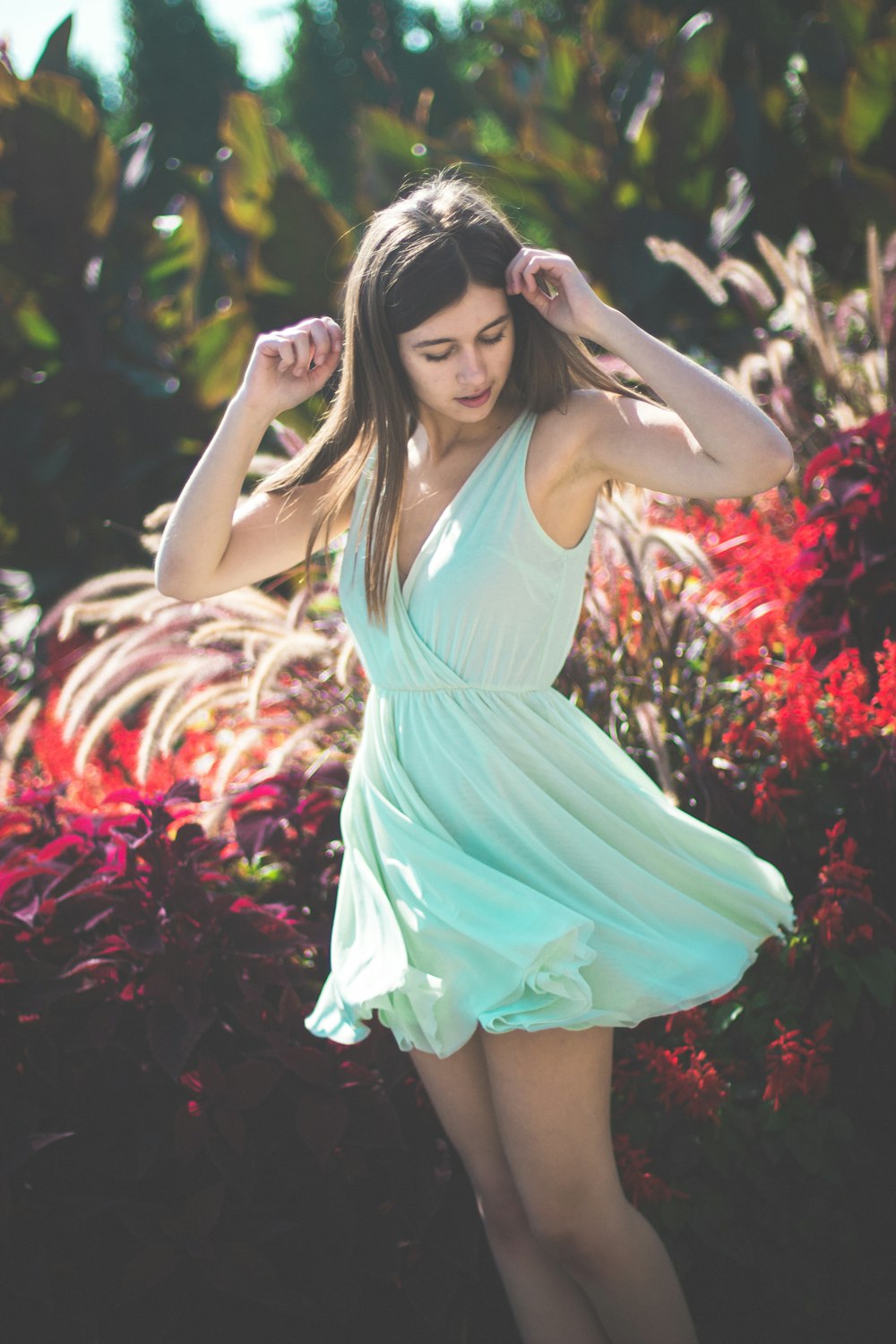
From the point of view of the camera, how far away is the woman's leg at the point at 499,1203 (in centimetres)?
179

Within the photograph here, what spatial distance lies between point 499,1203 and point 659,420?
4.32 ft

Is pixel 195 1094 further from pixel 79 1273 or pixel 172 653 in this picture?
pixel 172 653

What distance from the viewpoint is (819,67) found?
561cm

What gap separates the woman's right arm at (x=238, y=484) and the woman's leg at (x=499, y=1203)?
3.09 feet

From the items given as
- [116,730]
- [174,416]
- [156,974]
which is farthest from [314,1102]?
[174,416]

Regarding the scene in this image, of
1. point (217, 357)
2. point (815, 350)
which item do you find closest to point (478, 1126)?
point (815, 350)

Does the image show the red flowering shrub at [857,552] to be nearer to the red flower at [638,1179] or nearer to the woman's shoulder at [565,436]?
the woman's shoulder at [565,436]

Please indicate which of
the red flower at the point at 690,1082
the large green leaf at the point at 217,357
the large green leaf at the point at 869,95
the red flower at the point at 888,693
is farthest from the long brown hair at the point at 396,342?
the large green leaf at the point at 869,95

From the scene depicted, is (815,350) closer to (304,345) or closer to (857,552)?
(857,552)

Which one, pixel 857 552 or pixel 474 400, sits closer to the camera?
pixel 474 400

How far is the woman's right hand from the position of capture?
1.95 metres

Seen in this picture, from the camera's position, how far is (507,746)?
1.83m

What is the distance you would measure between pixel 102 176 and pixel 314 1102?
17.4 feet

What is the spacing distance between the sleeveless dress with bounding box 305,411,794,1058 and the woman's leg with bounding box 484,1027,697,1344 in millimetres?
78
